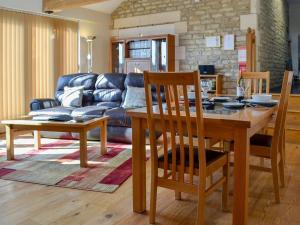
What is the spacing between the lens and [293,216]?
248 centimetres

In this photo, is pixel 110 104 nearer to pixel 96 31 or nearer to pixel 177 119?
pixel 96 31

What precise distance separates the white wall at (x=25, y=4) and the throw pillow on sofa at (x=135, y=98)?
8.19 feet

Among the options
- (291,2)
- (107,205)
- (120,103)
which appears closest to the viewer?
(107,205)

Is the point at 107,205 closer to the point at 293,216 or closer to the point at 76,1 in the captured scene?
the point at 293,216

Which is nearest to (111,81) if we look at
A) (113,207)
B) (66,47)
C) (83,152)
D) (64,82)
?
(64,82)

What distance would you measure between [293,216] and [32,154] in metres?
3.09

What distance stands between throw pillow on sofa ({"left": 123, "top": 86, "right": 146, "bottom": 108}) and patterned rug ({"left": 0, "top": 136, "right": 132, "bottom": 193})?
789 mm

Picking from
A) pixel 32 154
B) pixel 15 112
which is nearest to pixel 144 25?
pixel 15 112

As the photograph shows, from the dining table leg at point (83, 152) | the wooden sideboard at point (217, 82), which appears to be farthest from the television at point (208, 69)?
the dining table leg at point (83, 152)

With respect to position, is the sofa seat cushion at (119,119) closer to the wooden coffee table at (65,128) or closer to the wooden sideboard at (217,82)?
the wooden coffee table at (65,128)

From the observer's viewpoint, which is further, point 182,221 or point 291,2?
point 291,2

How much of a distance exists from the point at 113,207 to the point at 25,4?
188 inches

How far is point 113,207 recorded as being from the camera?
8.61 feet

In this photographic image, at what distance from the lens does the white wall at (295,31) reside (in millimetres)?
10914
